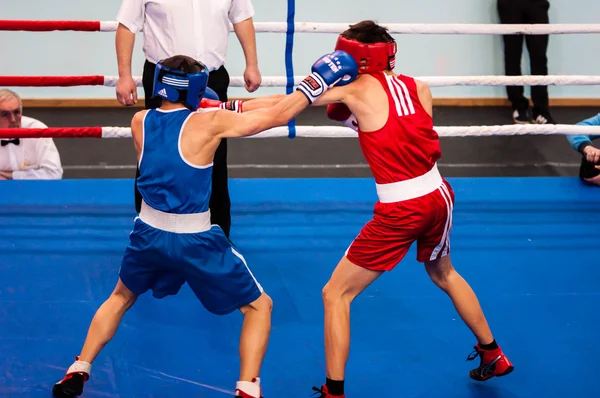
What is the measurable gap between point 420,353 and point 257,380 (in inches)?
31.6

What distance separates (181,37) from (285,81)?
3.43 ft

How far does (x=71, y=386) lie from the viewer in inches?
110

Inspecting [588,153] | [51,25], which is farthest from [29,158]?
[588,153]

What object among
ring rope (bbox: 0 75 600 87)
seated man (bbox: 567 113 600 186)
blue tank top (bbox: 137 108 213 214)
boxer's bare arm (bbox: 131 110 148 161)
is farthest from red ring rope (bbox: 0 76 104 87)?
seated man (bbox: 567 113 600 186)

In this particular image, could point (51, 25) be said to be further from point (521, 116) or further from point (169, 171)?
point (521, 116)

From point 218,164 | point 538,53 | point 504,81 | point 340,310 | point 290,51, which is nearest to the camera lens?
point 340,310

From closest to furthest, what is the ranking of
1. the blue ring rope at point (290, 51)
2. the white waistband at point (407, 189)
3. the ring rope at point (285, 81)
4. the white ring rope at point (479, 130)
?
1. the white waistband at point (407, 189)
2. the blue ring rope at point (290, 51)
3. the ring rope at point (285, 81)
4. the white ring rope at point (479, 130)

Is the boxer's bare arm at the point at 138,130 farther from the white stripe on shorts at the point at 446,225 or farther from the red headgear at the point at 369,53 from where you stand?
the white stripe on shorts at the point at 446,225

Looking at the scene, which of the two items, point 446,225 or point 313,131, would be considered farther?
point 313,131

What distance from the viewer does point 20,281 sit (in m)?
3.75

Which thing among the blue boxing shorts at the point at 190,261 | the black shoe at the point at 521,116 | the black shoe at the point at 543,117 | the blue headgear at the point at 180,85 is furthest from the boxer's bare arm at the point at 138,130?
the black shoe at the point at 521,116

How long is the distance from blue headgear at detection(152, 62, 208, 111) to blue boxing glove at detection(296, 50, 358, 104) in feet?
1.15

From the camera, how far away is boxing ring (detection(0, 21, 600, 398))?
3062mm

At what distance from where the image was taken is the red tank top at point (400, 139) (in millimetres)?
2857
